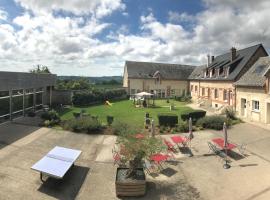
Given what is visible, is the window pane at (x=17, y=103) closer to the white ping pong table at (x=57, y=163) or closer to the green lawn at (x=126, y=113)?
the green lawn at (x=126, y=113)

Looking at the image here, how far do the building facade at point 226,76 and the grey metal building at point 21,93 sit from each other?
20246mm

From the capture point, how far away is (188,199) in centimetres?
970

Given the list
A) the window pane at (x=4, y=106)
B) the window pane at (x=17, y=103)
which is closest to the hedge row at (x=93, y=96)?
the window pane at (x=17, y=103)

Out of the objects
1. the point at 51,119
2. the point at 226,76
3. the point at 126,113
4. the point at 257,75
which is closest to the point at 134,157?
the point at 51,119

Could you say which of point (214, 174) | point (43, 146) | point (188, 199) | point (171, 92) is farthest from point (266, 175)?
point (171, 92)

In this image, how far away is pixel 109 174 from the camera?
11.9 metres

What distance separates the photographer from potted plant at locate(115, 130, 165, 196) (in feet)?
32.0

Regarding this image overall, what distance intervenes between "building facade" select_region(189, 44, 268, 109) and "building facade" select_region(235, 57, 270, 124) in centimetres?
138

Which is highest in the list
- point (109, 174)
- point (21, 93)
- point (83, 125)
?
point (21, 93)

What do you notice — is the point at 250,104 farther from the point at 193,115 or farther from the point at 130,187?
the point at 130,187

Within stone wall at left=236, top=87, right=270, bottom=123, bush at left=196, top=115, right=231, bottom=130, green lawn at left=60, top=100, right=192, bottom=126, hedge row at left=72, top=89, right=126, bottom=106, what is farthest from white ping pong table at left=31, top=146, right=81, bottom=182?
hedge row at left=72, top=89, right=126, bottom=106

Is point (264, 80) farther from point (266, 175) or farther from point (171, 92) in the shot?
point (171, 92)

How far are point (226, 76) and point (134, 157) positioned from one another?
25.5 metres

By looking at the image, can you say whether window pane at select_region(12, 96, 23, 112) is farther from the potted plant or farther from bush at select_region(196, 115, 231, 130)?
bush at select_region(196, 115, 231, 130)
